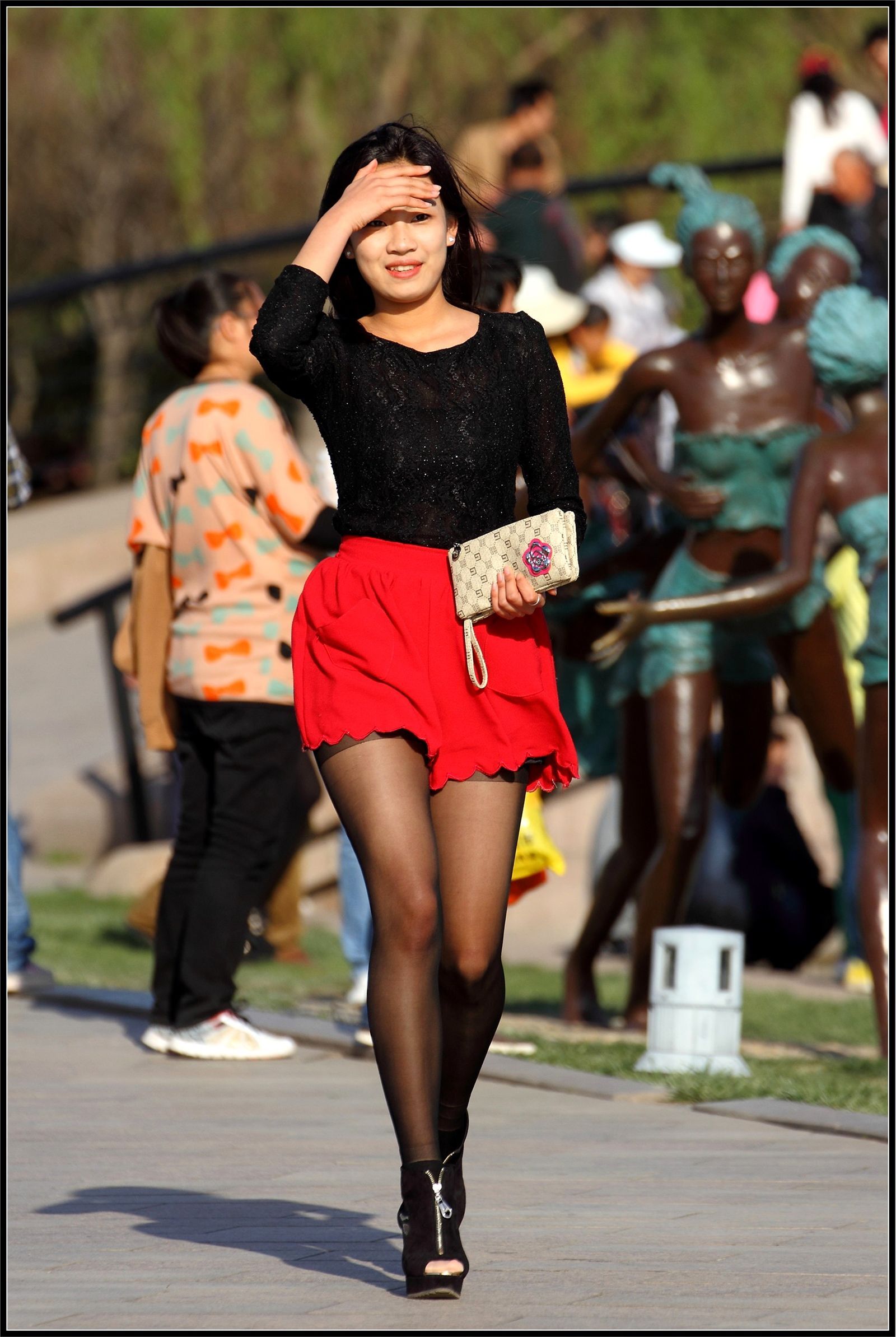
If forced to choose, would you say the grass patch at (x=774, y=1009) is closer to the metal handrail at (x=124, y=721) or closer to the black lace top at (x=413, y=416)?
the metal handrail at (x=124, y=721)

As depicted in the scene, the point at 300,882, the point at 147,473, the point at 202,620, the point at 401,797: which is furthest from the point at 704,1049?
the point at 300,882

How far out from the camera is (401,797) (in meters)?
4.01

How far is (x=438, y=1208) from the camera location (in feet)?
12.8

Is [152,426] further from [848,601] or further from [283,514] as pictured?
[848,601]

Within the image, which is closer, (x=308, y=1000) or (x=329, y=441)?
(x=329, y=441)

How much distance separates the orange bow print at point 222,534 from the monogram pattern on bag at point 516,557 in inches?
99.9

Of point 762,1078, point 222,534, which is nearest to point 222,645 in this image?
point 222,534

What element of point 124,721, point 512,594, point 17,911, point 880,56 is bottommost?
point 17,911

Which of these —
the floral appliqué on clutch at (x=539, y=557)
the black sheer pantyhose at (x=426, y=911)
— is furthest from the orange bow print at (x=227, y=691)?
the floral appliqué on clutch at (x=539, y=557)

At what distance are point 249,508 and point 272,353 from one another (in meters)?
2.49

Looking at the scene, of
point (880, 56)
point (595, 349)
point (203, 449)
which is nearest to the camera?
point (203, 449)

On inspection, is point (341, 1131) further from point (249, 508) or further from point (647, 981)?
point (647, 981)

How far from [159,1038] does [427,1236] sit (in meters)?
2.73

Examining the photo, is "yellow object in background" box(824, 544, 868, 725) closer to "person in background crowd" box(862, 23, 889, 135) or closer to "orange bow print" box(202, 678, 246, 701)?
"person in background crowd" box(862, 23, 889, 135)
